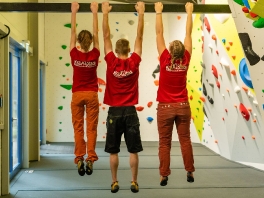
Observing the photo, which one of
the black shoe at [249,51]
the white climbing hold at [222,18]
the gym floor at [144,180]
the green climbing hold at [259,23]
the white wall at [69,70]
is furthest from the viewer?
the white wall at [69,70]

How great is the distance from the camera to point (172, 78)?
3.27 metres

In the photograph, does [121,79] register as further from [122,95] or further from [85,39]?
[85,39]

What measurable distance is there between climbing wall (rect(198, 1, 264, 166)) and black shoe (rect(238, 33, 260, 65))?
2.00 m

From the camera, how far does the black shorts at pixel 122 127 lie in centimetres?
324

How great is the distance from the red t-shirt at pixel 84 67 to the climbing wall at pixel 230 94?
2547mm

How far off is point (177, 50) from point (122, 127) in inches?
31.1

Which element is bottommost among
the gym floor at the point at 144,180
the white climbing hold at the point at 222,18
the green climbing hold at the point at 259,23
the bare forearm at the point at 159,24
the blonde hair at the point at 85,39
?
the gym floor at the point at 144,180

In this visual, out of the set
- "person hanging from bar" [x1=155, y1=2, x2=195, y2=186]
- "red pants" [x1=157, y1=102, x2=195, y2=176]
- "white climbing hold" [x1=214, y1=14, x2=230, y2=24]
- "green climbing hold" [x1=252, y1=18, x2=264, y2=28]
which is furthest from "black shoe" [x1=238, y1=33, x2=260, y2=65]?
"white climbing hold" [x1=214, y1=14, x2=230, y2=24]

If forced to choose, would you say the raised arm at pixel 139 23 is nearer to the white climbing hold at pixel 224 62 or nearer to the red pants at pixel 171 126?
the red pants at pixel 171 126

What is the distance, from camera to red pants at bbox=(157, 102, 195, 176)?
3260mm

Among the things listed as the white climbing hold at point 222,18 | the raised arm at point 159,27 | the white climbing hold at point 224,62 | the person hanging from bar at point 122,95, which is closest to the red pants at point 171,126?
the person hanging from bar at point 122,95

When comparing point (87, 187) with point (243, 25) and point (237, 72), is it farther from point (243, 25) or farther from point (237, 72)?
point (243, 25)

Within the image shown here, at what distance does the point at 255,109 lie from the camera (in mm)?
5645

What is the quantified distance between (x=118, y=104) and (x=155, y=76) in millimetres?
6601
